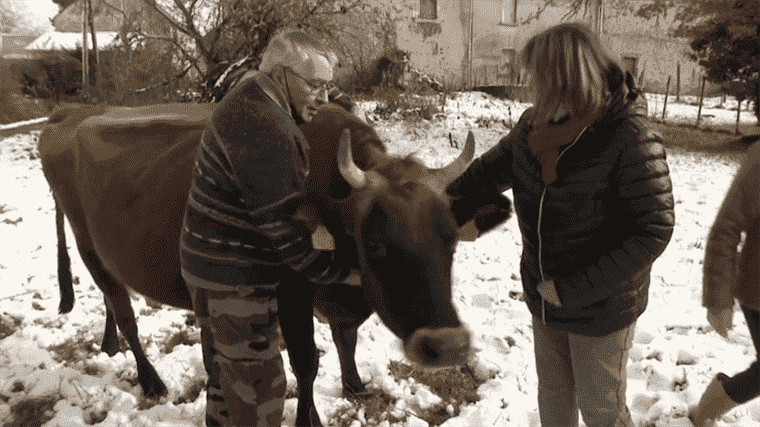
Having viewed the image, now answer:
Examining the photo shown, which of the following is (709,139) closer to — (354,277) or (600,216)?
(600,216)

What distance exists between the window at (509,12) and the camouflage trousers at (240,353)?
65.8 ft

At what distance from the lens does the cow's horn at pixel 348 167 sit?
2.07 metres

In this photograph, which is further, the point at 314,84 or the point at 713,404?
the point at 713,404

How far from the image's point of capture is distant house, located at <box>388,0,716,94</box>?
714 inches

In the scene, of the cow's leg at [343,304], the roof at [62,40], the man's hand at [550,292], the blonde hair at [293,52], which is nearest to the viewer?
the man's hand at [550,292]

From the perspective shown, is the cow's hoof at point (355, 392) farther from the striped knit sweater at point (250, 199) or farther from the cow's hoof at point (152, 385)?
the striped knit sweater at point (250, 199)

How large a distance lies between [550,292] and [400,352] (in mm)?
2041

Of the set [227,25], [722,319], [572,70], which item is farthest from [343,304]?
[227,25]

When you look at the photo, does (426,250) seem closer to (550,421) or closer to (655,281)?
(550,421)

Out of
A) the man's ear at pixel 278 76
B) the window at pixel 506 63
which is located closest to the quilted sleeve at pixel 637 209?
the man's ear at pixel 278 76

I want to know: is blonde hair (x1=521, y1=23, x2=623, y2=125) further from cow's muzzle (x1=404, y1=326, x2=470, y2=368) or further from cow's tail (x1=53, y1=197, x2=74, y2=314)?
cow's tail (x1=53, y1=197, x2=74, y2=314)

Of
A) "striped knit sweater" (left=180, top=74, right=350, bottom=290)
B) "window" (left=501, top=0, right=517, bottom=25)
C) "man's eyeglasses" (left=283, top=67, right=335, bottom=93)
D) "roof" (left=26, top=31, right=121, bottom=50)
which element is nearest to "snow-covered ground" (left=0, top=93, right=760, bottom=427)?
"striped knit sweater" (left=180, top=74, right=350, bottom=290)

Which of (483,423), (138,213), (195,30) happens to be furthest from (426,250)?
(195,30)

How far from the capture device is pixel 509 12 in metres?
20.1
